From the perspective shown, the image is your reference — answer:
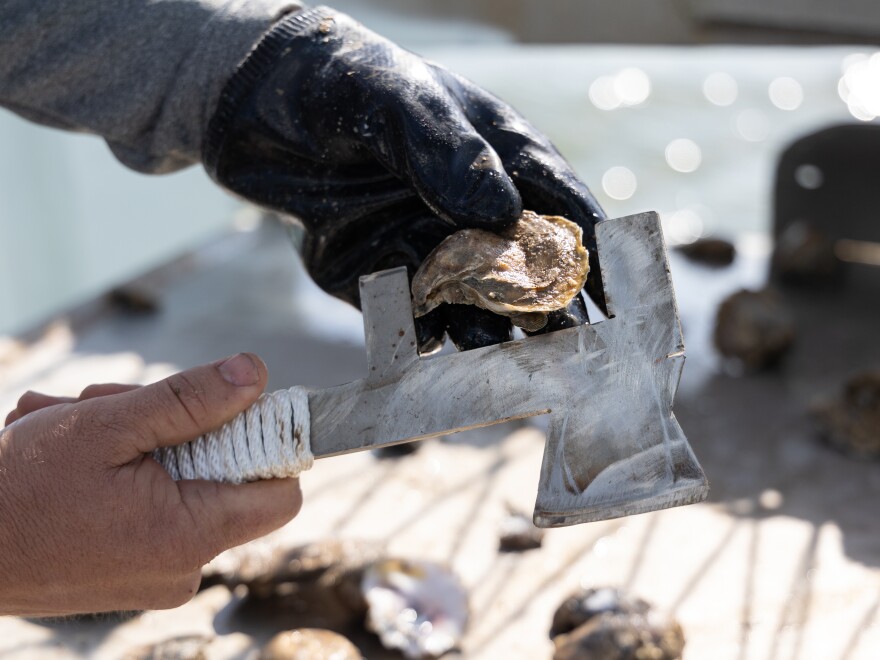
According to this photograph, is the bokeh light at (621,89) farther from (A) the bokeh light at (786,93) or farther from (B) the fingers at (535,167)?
(B) the fingers at (535,167)

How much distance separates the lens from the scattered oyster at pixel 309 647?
1.89 m

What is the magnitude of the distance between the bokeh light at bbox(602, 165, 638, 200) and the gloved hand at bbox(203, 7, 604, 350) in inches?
265

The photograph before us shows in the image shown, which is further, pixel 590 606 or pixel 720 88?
pixel 720 88

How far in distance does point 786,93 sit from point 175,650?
1058cm

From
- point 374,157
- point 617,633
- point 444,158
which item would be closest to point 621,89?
point 617,633

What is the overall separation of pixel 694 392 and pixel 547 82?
362 inches

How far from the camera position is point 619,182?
8469 millimetres

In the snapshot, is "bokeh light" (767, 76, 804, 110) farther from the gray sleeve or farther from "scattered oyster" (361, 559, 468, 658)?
the gray sleeve

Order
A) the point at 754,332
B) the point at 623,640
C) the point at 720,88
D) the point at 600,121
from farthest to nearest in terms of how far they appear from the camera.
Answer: the point at 720,88 < the point at 600,121 < the point at 754,332 < the point at 623,640

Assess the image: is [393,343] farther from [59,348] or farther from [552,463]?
[59,348]

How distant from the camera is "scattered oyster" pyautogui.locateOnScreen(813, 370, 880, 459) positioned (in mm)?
2875

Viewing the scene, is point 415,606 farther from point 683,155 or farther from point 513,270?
point 683,155

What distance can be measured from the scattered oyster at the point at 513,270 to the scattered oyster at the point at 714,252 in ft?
11.0

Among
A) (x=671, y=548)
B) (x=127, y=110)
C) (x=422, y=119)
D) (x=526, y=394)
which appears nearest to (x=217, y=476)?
(x=526, y=394)
